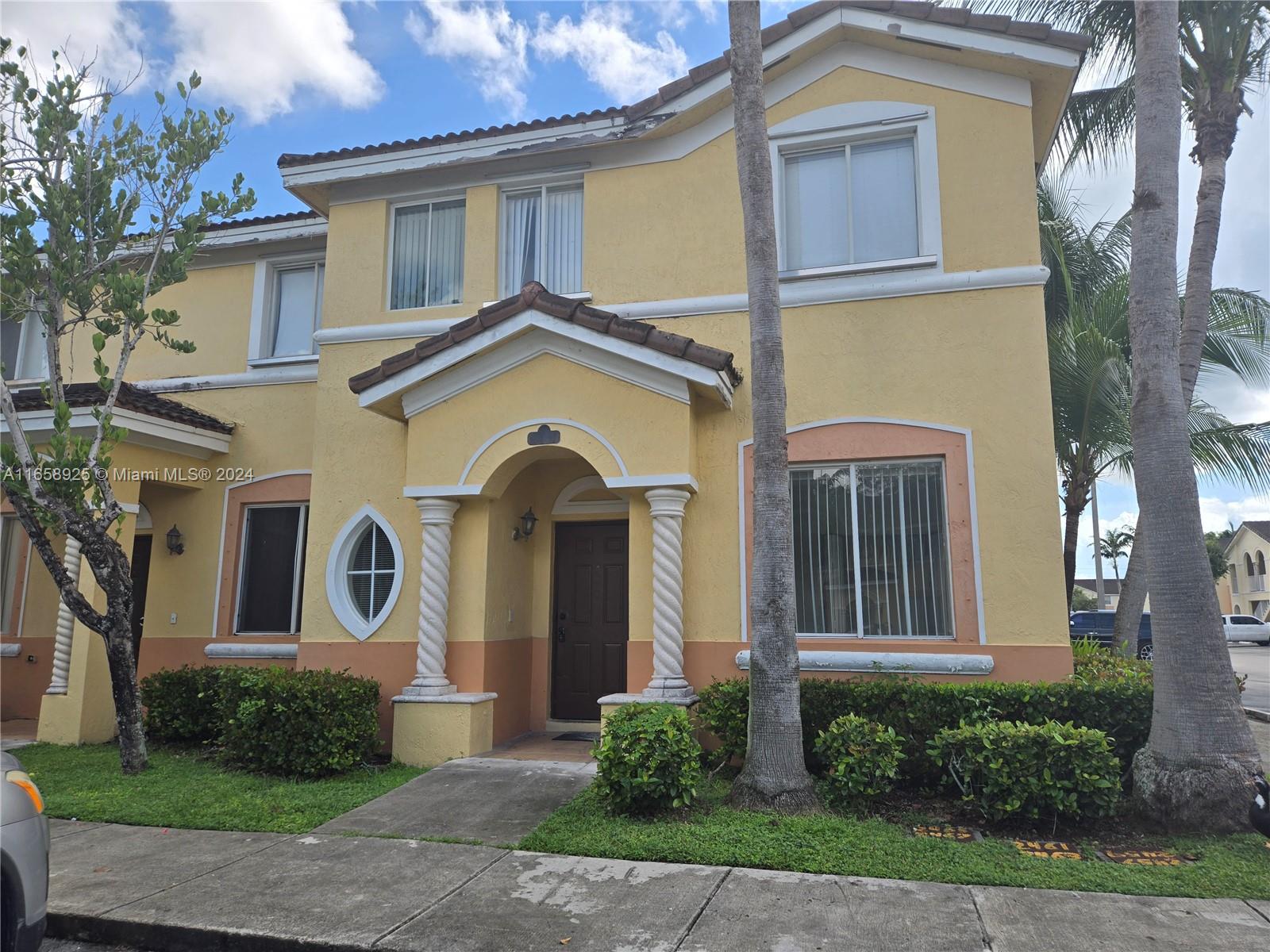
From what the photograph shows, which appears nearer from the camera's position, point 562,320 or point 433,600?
point 562,320

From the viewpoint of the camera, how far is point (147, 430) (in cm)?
1023

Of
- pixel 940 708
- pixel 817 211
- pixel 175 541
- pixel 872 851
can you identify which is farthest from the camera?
pixel 175 541

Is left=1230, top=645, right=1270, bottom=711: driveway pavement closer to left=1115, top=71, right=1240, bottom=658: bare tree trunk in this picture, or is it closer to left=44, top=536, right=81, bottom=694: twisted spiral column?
left=1115, top=71, right=1240, bottom=658: bare tree trunk

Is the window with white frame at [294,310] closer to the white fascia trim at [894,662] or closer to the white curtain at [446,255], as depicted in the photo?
the white curtain at [446,255]

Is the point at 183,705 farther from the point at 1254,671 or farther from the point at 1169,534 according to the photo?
the point at 1254,671

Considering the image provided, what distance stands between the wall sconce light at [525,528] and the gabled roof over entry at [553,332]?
2.04 meters

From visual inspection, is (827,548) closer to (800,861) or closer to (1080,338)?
(800,861)

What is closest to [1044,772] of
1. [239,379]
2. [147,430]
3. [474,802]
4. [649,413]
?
[474,802]

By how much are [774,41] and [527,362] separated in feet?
14.2

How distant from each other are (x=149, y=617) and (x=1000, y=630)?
1036cm

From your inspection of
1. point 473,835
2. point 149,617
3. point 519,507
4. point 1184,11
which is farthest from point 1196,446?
point 149,617

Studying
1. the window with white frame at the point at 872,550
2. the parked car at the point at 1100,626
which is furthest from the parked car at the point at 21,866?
the parked car at the point at 1100,626

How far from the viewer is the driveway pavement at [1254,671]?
59.6ft

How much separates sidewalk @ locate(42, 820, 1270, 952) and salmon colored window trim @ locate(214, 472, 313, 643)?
5388 millimetres
